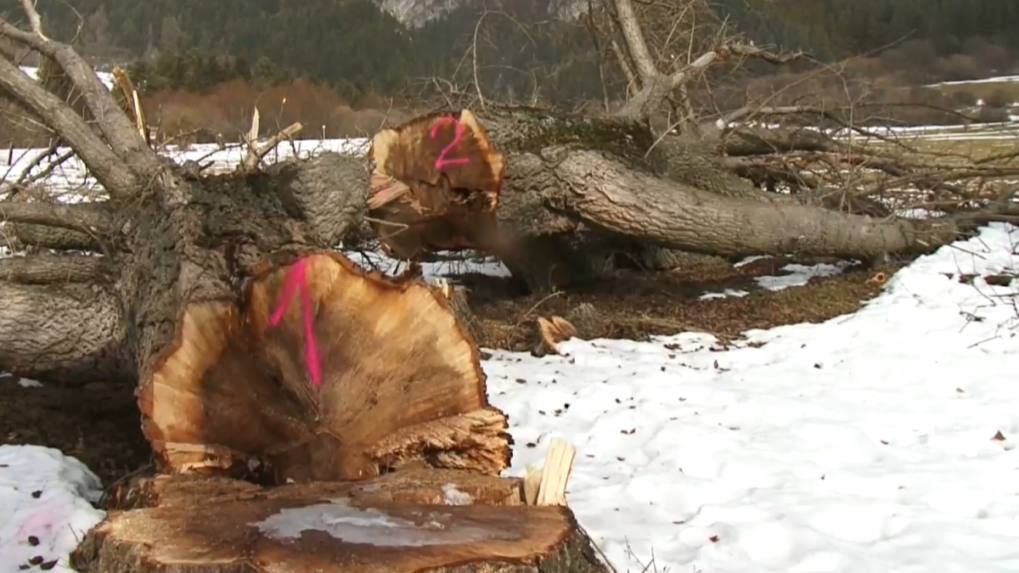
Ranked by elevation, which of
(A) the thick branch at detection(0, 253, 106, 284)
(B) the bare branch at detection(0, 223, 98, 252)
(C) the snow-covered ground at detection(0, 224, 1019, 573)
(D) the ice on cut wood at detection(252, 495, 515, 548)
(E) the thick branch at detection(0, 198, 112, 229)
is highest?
(E) the thick branch at detection(0, 198, 112, 229)

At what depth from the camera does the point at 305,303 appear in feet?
9.35

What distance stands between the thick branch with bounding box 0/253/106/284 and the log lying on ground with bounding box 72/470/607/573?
8.46 ft

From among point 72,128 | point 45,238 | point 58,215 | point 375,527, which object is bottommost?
point 375,527

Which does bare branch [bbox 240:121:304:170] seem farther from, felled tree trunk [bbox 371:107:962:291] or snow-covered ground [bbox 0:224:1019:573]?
snow-covered ground [bbox 0:224:1019:573]

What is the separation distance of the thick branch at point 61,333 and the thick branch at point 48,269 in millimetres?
354

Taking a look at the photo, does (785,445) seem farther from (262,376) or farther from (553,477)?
(262,376)

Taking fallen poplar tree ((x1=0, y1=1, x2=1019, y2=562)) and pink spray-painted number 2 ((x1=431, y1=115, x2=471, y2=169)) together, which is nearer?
fallen poplar tree ((x1=0, y1=1, x2=1019, y2=562))

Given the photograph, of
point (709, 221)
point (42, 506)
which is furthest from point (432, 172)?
point (42, 506)

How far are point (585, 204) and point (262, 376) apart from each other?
11.7 ft

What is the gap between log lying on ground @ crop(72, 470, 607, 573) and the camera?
198 cm

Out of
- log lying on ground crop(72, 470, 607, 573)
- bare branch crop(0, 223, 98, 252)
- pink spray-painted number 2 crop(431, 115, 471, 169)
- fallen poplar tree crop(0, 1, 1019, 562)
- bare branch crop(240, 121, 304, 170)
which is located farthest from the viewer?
bare branch crop(0, 223, 98, 252)

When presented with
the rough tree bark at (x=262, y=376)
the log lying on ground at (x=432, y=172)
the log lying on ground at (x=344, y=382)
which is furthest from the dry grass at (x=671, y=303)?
the log lying on ground at (x=344, y=382)

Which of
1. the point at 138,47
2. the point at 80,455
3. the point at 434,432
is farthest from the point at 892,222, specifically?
the point at 138,47

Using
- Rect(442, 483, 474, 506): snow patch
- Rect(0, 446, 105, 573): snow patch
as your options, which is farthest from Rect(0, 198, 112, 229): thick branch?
Rect(442, 483, 474, 506): snow patch
